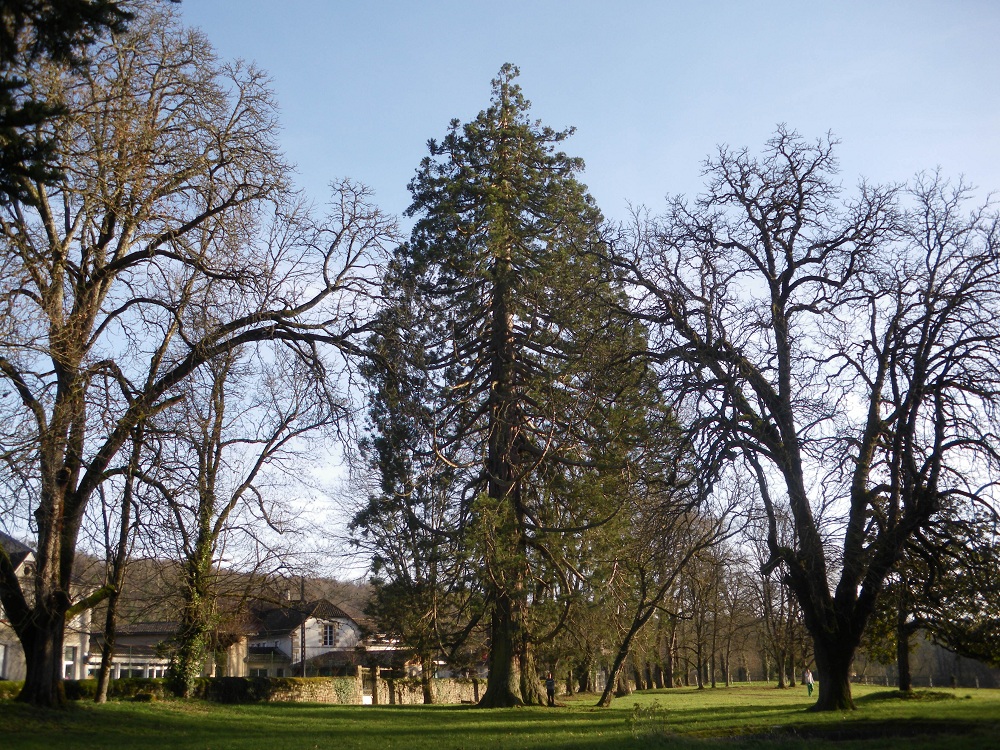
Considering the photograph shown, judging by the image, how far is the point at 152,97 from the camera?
16.7m

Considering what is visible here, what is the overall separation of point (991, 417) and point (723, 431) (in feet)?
16.6

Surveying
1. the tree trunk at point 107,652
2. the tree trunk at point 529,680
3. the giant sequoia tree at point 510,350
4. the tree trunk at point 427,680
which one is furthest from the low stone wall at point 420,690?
the tree trunk at point 107,652

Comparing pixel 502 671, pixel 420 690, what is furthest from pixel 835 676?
pixel 420 690

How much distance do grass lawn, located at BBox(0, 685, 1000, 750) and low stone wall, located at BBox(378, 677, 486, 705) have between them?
16.4 metres

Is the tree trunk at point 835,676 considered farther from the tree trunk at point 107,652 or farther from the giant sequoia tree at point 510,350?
the tree trunk at point 107,652

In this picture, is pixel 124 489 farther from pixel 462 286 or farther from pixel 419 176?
pixel 419 176

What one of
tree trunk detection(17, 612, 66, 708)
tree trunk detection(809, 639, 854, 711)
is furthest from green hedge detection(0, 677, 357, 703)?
tree trunk detection(809, 639, 854, 711)

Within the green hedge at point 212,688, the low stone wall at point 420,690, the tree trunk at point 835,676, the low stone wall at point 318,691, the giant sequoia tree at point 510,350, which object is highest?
the giant sequoia tree at point 510,350

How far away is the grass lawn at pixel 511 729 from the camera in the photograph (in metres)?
13.7

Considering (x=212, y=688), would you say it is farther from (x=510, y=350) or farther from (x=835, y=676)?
(x=835, y=676)

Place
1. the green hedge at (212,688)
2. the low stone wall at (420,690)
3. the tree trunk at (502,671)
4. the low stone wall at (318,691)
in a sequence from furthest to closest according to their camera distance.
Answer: the low stone wall at (420,690) → the low stone wall at (318,691) → the tree trunk at (502,671) → the green hedge at (212,688)

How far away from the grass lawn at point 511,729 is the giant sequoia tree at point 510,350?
4.50 metres

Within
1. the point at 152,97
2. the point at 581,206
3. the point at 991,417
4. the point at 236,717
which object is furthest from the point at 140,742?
the point at 581,206

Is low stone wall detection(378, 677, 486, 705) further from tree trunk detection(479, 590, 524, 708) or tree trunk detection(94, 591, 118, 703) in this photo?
tree trunk detection(94, 591, 118, 703)
